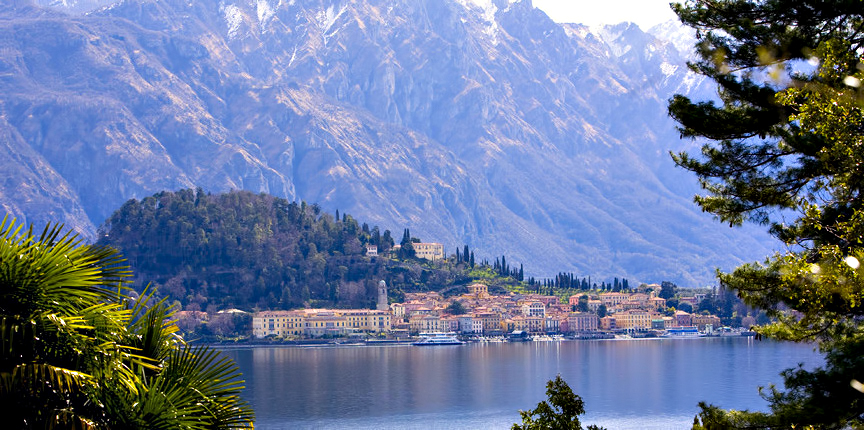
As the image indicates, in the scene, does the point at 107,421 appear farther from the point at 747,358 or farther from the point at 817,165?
the point at 747,358

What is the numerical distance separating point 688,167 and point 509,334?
175 metres

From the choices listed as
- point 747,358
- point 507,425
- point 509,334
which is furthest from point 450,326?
point 507,425

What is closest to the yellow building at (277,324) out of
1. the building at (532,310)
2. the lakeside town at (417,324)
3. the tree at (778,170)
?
the lakeside town at (417,324)

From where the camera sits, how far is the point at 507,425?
73.0m

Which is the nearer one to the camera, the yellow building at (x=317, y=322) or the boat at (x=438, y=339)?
the boat at (x=438, y=339)

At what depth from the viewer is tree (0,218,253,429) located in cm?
1273

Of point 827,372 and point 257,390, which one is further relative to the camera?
point 257,390

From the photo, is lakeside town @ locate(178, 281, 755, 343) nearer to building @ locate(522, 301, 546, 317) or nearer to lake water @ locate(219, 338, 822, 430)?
building @ locate(522, 301, 546, 317)

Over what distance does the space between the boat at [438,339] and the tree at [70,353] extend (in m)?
171

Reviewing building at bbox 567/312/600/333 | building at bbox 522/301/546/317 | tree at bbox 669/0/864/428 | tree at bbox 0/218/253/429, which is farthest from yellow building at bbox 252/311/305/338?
tree at bbox 0/218/253/429

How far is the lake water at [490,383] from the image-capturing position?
78.6 metres

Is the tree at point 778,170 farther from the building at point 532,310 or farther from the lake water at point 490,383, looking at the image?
the building at point 532,310

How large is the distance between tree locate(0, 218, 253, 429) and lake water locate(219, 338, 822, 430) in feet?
112

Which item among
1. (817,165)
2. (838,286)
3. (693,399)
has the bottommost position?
(693,399)
